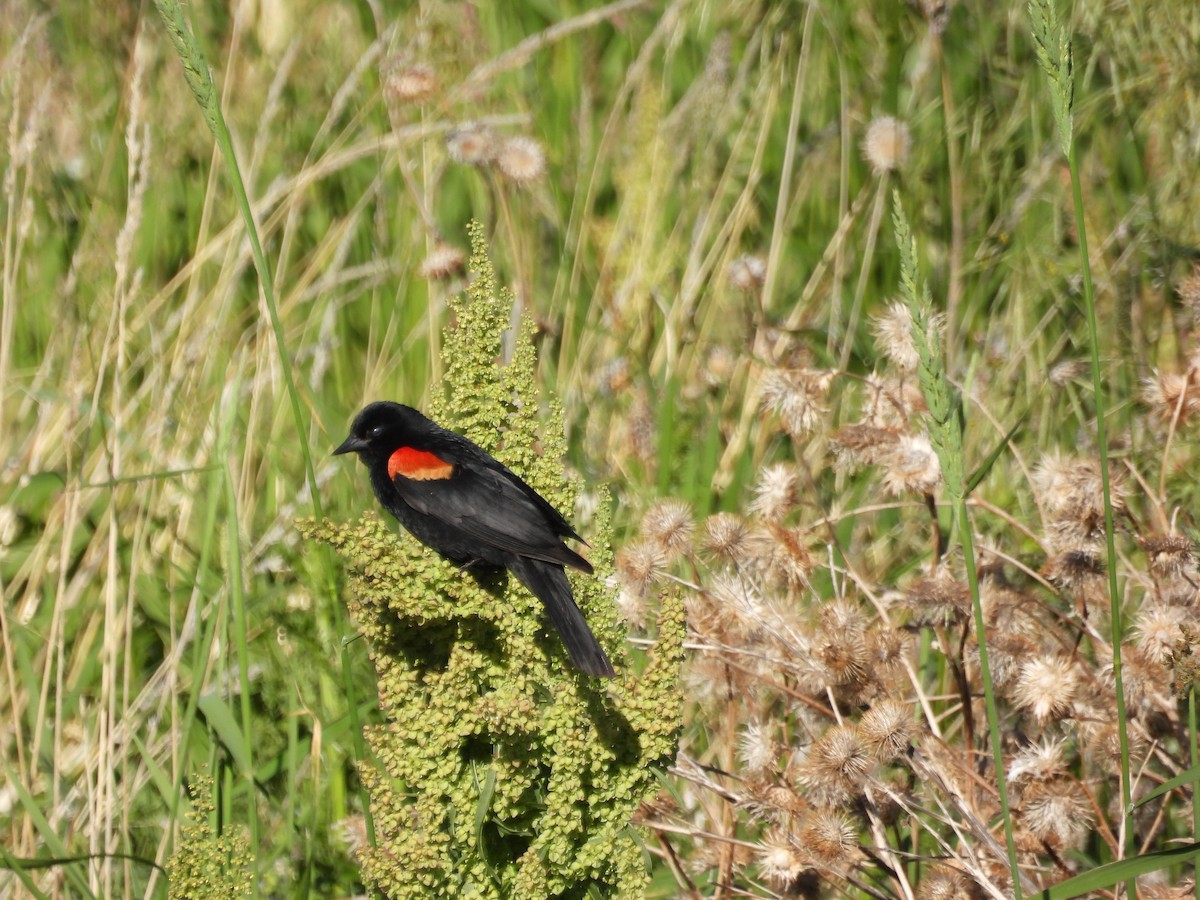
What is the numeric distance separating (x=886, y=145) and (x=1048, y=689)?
1.92m

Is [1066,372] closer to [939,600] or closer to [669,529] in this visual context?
[939,600]

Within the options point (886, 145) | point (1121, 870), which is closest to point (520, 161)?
point (886, 145)

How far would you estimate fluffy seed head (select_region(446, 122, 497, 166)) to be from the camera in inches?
154

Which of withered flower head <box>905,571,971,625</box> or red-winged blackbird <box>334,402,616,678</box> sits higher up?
red-winged blackbird <box>334,402,616,678</box>

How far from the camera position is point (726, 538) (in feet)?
A: 8.69

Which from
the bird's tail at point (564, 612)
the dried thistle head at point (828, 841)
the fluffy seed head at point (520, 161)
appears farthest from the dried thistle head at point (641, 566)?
the fluffy seed head at point (520, 161)

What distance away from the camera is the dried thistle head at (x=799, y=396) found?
9.31 feet

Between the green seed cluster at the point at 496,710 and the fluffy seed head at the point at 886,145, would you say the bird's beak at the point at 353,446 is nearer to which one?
the green seed cluster at the point at 496,710

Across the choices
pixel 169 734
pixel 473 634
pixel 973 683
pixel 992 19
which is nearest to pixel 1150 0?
pixel 992 19

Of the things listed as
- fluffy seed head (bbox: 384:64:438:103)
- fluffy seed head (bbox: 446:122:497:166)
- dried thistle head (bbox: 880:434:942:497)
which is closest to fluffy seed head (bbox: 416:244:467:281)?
fluffy seed head (bbox: 446:122:497:166)

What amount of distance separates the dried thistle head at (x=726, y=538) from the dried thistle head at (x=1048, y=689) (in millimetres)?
567

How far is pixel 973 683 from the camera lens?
2918 mm

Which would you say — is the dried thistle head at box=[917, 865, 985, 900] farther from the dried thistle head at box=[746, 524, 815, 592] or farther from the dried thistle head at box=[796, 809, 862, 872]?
the dried thistle head at box=[746, 524, 815, 592]

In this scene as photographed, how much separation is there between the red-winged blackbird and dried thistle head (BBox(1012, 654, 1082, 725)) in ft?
2.60
